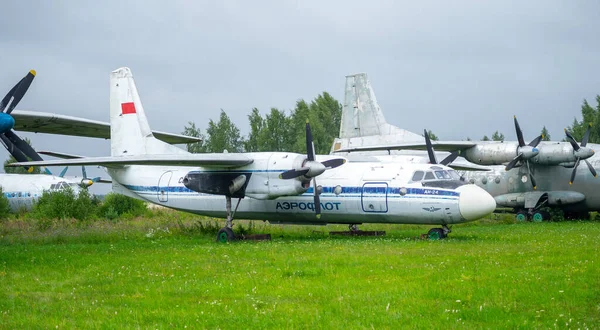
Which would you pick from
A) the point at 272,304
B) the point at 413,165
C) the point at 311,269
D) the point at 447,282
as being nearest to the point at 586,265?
the point at 447,282

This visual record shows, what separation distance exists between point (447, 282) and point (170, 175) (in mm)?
13739

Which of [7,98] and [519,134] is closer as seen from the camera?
[7,98]

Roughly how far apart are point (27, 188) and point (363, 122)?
23304 mm

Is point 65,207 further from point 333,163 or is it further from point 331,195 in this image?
point 333,163

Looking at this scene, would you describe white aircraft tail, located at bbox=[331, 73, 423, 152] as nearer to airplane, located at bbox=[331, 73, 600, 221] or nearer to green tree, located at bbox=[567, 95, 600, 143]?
airplane, located at bbox=[331, 73, 600, 221]

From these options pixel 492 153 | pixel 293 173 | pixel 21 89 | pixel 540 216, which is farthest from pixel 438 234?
pixel 540 216

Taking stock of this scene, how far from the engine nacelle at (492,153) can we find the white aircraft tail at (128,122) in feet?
43.9

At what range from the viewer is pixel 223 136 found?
62.5 m

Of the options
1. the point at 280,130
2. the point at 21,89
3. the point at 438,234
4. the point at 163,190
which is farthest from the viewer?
the point at 280,130

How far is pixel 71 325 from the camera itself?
8086 millimetres

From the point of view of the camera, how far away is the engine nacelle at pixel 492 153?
94.0ft

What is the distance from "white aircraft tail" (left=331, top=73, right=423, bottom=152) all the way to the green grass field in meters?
15.8

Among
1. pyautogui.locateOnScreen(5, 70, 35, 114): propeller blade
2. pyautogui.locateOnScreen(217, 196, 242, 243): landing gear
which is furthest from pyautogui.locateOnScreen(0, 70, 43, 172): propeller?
pyautogui.locateOnScreen(217, 196, 242, 243): landing gear

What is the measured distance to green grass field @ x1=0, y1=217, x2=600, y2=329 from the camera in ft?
27.1
